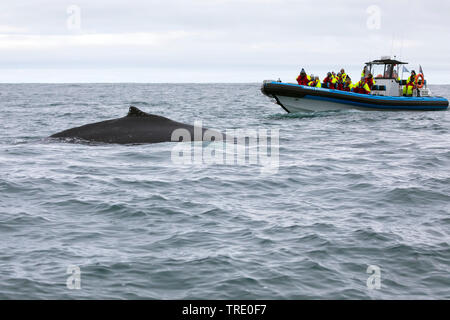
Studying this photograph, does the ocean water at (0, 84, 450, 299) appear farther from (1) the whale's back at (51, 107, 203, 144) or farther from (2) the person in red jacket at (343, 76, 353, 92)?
(2) the person in red jacket at (343, 76, 353, 92)

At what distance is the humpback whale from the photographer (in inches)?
624

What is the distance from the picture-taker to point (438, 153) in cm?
1672

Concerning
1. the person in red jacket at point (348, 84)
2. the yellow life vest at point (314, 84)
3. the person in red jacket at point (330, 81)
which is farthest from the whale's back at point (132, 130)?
the person in red jacket at point (348, 84)

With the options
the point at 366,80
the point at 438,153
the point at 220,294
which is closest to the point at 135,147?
the point at 438,153

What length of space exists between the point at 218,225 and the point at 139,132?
7960 millimetres

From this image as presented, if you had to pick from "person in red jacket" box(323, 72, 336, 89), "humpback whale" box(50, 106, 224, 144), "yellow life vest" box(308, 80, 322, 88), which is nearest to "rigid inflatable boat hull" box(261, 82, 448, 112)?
"yellow life vest" box(308, 80, 322, 88)

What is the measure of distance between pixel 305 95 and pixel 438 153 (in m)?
13.0

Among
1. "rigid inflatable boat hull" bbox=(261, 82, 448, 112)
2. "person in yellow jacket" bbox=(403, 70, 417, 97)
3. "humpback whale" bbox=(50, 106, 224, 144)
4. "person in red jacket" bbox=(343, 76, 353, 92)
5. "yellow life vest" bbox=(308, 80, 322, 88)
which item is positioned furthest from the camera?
"person in yellow jacket" bbox=(403, 70, 417, 97)

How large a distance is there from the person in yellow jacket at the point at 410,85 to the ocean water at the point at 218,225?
16.8 meters

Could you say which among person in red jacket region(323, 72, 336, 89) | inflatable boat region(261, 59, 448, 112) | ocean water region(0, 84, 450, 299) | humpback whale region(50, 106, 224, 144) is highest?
person in red jacket region(323, 72, 336, 89)

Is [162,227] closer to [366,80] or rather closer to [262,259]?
[262,259]

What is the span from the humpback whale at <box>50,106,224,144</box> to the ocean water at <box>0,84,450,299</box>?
480 mm

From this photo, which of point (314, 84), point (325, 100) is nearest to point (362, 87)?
point (314, 84)

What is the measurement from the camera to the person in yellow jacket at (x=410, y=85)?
32.0m
